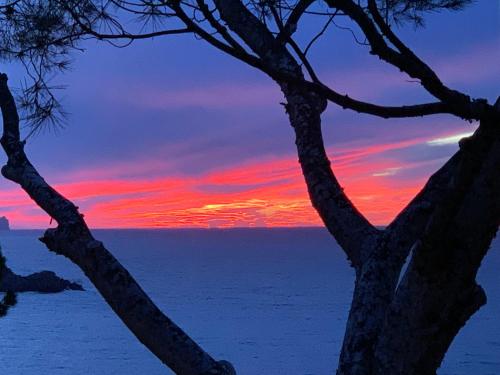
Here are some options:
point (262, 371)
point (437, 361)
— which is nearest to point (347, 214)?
point (437, 361)

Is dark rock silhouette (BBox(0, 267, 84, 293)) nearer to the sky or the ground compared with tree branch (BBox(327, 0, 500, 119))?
nearer to the ground

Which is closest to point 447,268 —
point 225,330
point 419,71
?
point 419,71

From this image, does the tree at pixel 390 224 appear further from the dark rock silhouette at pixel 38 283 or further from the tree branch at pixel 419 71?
the dark rock silhouette at pixel 38 283

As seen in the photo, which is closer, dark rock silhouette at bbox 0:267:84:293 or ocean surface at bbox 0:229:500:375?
ocean surface at bbox 0:229:500:375

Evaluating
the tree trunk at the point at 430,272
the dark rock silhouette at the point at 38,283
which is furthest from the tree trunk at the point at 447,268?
the dark rock silhouette at the point at 38,283

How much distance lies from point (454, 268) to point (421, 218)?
22.5 inches

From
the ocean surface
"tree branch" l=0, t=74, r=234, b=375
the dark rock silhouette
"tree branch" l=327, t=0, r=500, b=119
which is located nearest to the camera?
"tree branch" l=327, t=0, r=500, b=119

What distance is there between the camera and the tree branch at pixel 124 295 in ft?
8.76

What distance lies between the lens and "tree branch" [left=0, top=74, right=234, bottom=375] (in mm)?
2670

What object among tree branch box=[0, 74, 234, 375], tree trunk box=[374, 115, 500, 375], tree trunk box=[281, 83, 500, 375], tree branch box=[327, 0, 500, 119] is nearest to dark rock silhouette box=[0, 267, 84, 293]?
tree branch box=[0, 74, 234, 375]

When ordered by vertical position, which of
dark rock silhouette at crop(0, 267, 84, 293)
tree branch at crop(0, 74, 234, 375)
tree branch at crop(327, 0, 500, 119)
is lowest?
dark rock silhouette at crop(0, 267, 84, 293)

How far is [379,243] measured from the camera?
2.60 m

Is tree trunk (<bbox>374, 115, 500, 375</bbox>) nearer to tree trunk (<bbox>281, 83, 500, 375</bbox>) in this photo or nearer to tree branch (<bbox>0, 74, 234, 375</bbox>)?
tree trunk (<bbox>281, 83, 500, 375</bbox>)

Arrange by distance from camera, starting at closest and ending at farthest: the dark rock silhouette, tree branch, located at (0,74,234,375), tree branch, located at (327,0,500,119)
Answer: tree branch, located at (327,0,500,119), tree branch, located at (0,74,234,375), the dark rock silhouette
